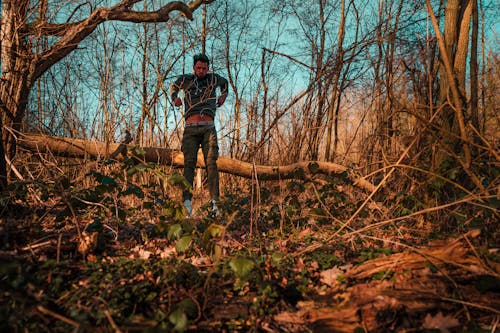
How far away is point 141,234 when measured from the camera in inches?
113

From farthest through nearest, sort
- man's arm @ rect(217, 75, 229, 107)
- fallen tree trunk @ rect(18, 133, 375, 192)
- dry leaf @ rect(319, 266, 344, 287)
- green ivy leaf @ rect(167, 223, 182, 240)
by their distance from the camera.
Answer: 1. fallen tree trunk @ rect(18, 133, 375, 192)
2. man's arm @ rect(217, 75, 229, 107)
3. dry leaf @ rect(319, 266, 344, 287)
4. green ivy leaf @ rect(167, 223, 182, 240)

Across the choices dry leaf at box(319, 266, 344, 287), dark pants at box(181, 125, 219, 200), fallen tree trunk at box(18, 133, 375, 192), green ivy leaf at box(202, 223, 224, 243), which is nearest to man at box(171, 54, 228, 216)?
dark pants at box(181, 125, 219, 200)

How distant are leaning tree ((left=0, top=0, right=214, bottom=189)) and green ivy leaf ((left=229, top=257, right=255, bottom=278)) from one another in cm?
263

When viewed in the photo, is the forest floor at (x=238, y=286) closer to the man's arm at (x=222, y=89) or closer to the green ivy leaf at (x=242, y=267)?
the green ivy leaf at (x=242, y=267)

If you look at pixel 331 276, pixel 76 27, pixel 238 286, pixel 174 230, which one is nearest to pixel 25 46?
pixel 76 27

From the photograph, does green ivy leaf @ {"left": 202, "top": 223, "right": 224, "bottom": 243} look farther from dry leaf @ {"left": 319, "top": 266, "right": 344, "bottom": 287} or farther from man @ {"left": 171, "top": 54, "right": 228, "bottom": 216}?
man @ {"left": 171, "top": 54, "right": 228, "bottom": 216}

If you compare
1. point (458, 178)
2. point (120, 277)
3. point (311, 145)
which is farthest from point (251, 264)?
point (311, 145)

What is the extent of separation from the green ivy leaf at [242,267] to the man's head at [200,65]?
3.02 meters

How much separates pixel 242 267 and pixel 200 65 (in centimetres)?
310

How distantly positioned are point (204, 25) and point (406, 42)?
429 centimetres

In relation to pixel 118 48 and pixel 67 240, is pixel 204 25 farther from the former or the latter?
pixel 67 240

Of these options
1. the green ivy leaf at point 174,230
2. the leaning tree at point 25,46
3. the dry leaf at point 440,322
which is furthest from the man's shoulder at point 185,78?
the dry leaf at point 440,322

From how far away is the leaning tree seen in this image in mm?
3572

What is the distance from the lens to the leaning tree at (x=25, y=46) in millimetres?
3572
